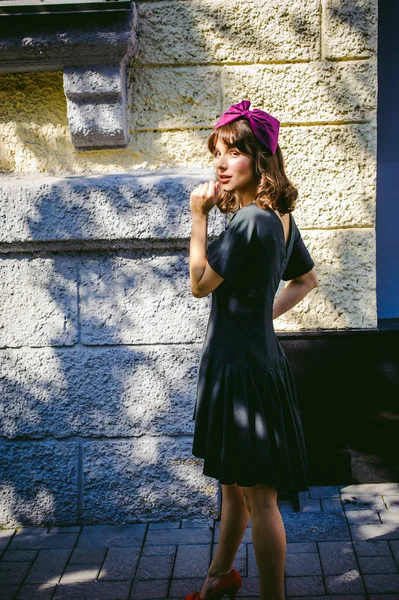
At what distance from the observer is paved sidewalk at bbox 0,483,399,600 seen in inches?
116

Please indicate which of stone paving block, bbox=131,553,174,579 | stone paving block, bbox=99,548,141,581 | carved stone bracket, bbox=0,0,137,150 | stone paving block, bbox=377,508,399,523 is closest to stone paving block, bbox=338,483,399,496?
stone paving block, bbox=377,508,399,523

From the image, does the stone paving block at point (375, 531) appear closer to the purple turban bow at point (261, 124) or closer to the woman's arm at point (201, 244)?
the woman's arm at point (201, 244)

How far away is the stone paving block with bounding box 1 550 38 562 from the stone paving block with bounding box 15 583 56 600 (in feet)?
0.85

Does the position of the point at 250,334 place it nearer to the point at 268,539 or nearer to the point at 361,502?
the point at 268,539

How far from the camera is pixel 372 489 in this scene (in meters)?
3.83

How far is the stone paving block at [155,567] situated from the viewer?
10.0 ft

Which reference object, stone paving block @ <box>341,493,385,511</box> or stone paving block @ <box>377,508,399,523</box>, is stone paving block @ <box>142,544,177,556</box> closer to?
stone paving block @ <box>341,493,385,511</box>

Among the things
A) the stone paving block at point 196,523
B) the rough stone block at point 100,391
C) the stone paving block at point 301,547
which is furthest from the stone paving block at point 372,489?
the rough stone block at point 100,391

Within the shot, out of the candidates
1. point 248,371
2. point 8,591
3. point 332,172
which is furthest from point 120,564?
point 332,172

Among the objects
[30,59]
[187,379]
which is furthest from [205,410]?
[30,59]

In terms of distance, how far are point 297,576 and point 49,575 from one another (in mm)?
1108

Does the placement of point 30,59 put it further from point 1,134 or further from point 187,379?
point 187,379

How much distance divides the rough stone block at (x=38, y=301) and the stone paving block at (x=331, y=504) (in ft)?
5.22

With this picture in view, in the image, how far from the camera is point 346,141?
3645 millimetres
